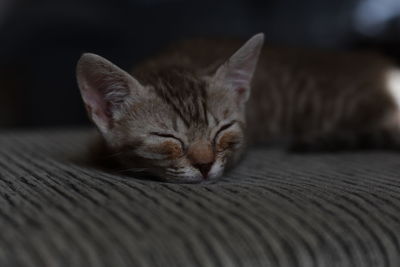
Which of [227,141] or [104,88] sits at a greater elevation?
[104,88]

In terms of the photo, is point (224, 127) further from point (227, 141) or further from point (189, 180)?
point (189, 180)

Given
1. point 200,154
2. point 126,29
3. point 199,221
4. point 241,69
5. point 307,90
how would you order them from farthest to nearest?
point 126,29 < point 307,90 < point 241,69 < point 200,154 < point 199,221

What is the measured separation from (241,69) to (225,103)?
4.4 inches

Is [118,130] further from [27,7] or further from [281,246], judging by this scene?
[27,7]

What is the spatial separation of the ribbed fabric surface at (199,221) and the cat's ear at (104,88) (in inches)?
6.4

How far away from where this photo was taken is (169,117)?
1251 mm

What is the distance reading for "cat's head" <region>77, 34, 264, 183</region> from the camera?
121 cm

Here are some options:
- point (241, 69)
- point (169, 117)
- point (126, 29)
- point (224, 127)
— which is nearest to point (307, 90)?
point (241, 69)

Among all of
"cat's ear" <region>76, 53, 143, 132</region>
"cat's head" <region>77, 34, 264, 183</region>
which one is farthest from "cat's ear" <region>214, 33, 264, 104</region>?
"cat's ear" <region>76, 53, 143, 132</region>

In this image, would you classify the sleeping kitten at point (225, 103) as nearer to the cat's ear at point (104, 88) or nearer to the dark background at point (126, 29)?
the cat's ear at point (104, 88)

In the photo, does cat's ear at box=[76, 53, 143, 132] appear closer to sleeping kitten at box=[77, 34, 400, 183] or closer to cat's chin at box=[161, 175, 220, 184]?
sleeping kitten at box=[77, 34, 400, 183]

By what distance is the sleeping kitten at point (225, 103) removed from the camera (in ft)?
4.03

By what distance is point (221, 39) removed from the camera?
1865mm

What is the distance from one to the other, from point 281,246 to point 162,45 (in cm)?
182
